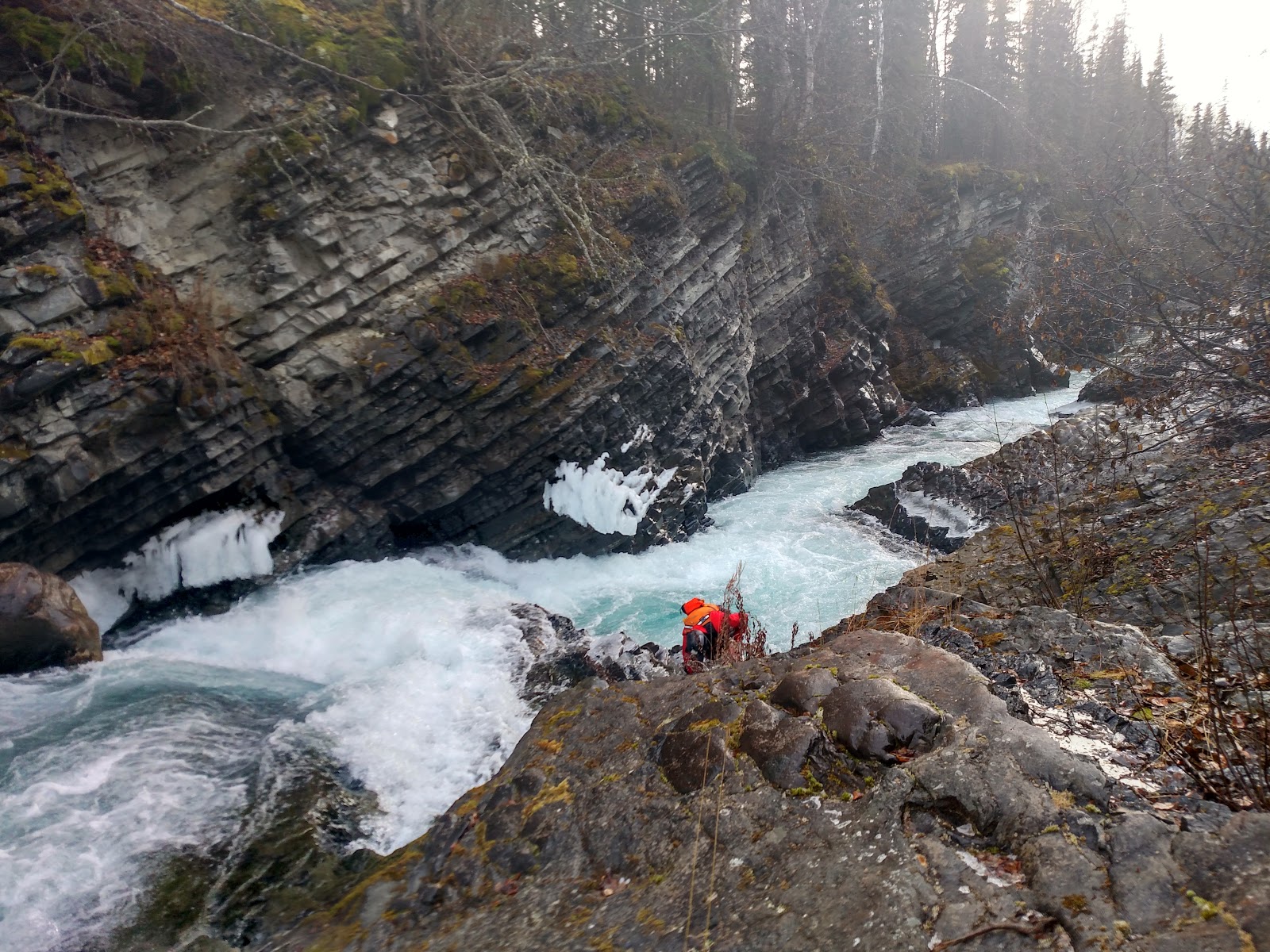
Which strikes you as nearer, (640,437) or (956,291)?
(640,437)

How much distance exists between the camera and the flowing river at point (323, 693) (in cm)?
500

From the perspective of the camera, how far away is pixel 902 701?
328 centimetres

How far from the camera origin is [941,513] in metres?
13.0

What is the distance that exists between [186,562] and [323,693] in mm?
3436

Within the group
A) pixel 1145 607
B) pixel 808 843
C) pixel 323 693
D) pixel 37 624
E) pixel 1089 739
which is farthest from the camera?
pixel 323 693

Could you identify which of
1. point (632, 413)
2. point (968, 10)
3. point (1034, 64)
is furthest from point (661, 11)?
point (1034, 64)

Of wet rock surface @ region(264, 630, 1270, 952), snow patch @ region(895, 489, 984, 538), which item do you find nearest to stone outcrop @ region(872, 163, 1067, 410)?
snow patch @ region(895, 489, 984, 538)

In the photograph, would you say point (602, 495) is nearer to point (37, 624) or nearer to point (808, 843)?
point (37, 624)

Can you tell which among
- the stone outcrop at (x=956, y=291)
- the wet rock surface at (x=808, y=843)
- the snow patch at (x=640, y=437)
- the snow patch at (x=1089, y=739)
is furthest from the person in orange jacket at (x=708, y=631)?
the stone outcrop at (x=956, y=291)

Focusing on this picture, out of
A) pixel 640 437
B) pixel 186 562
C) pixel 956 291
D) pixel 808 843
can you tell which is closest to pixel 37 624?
pixel 186 562

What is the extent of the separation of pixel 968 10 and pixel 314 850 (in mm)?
44597

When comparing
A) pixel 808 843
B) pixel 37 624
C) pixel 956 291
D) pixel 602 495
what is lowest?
pixel 602 495

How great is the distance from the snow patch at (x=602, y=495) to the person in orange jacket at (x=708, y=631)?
600 centimetres

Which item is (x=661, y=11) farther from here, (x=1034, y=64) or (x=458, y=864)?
(x=1034, y=64)
